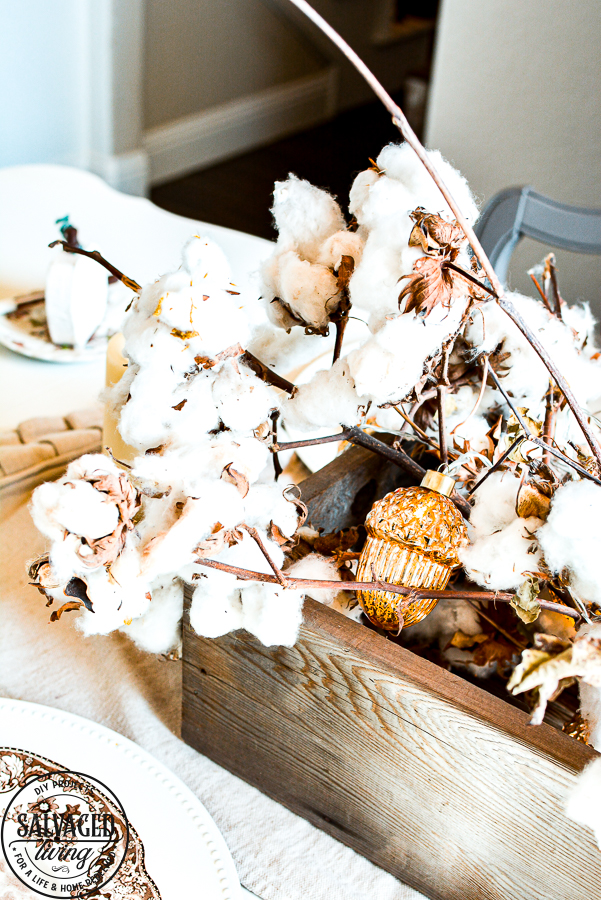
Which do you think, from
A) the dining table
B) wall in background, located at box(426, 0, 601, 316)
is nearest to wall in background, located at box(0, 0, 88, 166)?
wall in background, located at box(426, 0, 601, 316)

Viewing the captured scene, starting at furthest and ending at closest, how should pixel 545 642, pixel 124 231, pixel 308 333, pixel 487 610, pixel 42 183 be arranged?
pixel 42 183 → pixel 124 231 → pixel 487 610 → pixel 308 333 → pixel 545 642

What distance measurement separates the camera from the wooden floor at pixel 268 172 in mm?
3508

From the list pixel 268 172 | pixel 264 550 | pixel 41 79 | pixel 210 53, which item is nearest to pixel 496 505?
pixel 264 550

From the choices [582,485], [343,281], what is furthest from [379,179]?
[582,485]

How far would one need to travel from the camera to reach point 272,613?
1.41 feet

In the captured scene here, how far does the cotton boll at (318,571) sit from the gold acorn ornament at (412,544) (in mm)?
32

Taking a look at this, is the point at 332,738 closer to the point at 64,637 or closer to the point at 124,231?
the point at 64,637

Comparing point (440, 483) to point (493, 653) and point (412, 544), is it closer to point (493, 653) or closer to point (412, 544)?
point (412, 544)

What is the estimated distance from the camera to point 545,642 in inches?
13.2

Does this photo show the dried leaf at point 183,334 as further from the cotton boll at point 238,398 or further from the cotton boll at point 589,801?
the cotton boll at point 589,801

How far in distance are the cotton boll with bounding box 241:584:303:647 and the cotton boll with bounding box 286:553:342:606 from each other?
3 centimetres

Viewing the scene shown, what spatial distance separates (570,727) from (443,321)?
0.90 feet

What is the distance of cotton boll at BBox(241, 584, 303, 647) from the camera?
43cm

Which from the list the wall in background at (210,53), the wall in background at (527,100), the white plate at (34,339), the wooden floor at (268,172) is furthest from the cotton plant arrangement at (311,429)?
the wall in background at (210,53)
